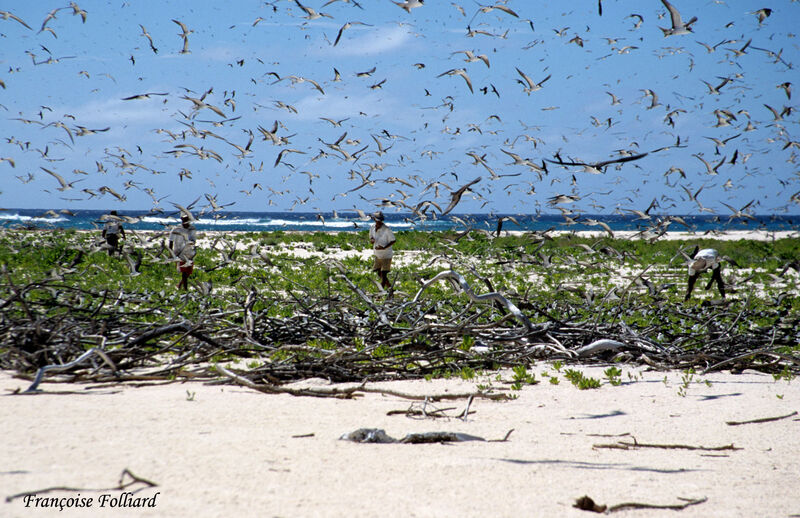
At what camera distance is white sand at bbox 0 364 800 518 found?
8.87ft

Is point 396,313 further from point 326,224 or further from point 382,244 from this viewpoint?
point 326,224

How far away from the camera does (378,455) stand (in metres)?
3.43

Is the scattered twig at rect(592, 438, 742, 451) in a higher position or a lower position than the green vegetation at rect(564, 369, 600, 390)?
higher

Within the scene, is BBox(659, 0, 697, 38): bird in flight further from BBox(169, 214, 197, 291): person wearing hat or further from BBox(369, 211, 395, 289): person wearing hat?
BBox(169, 214, 197, 291): person wearing hat

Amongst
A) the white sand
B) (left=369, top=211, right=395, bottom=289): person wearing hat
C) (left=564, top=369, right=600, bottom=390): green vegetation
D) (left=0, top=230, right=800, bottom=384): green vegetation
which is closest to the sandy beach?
the white sand

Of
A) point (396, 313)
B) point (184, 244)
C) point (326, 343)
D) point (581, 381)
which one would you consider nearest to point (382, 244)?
point (184, 244)

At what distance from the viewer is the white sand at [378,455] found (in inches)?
106

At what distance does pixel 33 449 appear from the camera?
10.2 feet

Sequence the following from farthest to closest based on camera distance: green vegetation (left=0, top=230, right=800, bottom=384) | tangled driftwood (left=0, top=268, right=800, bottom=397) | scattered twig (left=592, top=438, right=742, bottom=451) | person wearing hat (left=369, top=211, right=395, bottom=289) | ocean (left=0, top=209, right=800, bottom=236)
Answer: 1. ocean (left=0, top=209, right=800, bottom=236)
2. person wearing hat (left=369, top=211, right=395, bottom=289)
3. green vegetation (left=0, top=230, right=800, bottom=384)
4. tangled driftwood (left=0, top=268, right=800, bottom=397)
5. scattered twig (left=592, top=438, right=742, bottom=451)

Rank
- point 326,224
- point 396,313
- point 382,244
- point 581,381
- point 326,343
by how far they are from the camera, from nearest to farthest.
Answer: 1. point 581,381
2. point 326,343
3. point 396,313
4. point 382,244
5. point 326,224

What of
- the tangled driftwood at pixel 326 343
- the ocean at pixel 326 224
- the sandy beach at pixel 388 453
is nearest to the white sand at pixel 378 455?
the sandy beach at pixel 388 453

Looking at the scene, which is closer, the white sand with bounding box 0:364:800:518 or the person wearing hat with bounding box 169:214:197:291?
the white sand with bounding box 0:364:800:518

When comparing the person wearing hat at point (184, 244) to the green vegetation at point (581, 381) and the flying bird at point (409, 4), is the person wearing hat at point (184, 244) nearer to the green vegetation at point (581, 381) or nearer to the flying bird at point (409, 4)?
the flying bird at point (409, 4)

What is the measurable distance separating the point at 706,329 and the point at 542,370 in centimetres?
306
